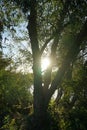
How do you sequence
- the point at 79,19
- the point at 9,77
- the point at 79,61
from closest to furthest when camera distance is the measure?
the point at 79,19, the point at 79,61, the point at 9,77

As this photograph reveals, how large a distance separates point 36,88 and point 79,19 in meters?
4.36

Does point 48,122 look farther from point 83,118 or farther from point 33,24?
point 33,24

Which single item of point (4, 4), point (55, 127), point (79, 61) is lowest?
point (55, 127)

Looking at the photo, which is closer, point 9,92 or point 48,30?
point 48,30

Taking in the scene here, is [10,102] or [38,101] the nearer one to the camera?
[38,101]

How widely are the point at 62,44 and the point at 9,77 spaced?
19.0 m

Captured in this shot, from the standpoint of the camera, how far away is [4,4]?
16.5 m

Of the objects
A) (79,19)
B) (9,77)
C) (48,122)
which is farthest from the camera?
(9,77)

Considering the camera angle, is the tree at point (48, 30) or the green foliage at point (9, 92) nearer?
the tree at point (48, 30)

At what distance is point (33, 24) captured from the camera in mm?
16766

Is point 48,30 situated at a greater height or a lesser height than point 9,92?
greater

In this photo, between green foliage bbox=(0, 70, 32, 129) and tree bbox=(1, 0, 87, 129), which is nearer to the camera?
tree bbox=(1, 0, 87, 129)

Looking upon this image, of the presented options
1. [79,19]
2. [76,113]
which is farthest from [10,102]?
[79,19]

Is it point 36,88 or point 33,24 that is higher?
point 33,24
